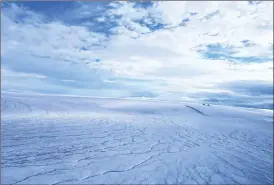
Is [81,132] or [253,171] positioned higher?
[81,132]

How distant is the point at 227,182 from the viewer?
395 cm

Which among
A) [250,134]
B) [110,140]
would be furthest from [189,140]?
[250,134]

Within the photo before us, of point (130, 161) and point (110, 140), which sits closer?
point (130, 161)

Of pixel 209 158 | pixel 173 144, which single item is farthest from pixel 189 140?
pixel 209 158

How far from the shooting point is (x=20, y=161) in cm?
413

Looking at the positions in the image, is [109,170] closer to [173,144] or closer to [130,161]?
[130,161]

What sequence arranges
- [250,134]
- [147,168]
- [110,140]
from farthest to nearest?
[250,134] < [110,140] < [147,168]

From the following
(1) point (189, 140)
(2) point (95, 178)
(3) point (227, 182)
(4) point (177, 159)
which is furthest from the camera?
(1) point (189, 140)

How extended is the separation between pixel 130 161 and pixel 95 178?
3.40 feet

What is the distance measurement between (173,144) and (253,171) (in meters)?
2.19

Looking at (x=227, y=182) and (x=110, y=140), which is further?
(x=110, y=140)

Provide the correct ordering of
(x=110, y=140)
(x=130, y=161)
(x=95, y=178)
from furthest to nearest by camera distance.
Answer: (x=110, y=140)
(x=130, y=161)
(x=95, y=178)

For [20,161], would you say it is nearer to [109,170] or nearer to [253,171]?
[109,170]

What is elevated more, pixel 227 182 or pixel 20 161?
pixel 20 161
